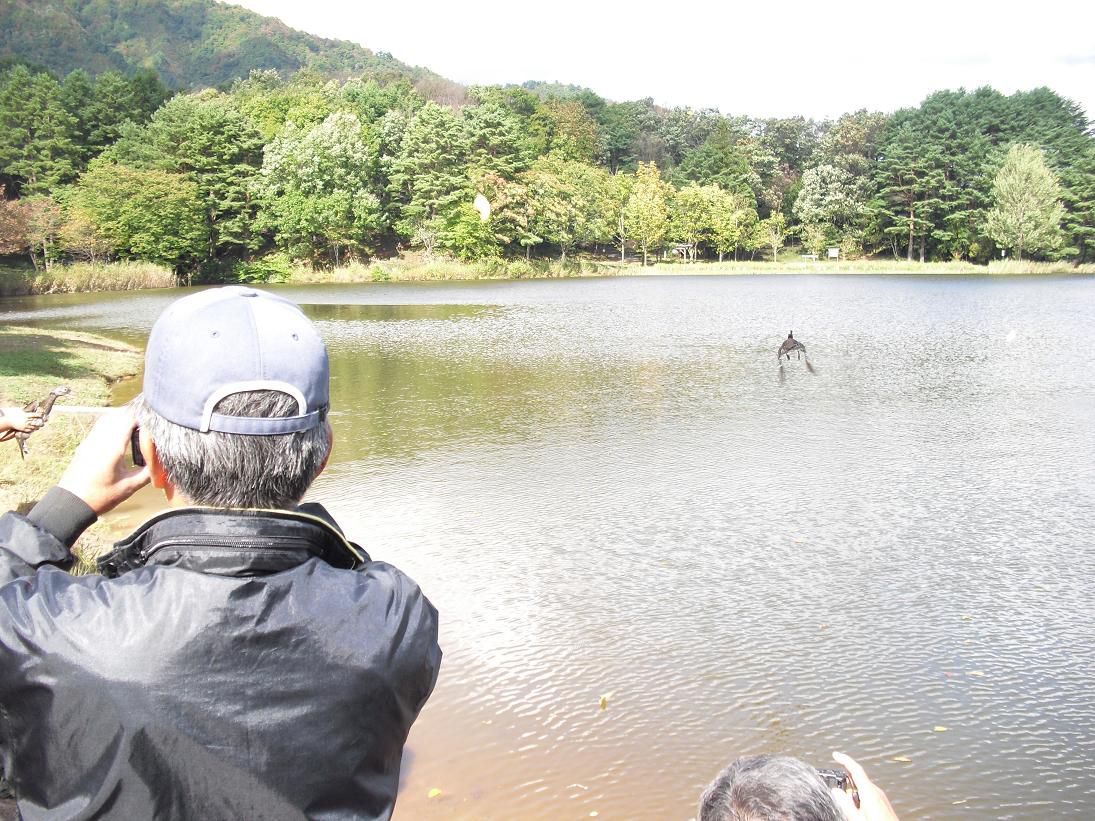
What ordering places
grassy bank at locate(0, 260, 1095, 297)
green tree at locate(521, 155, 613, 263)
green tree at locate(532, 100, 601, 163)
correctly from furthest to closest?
green tree at locate(532, 100, 601, 163) < green tree at locate(521, 155, 613, 263) < grassy bank at locate(0, 260, 1095, 297)

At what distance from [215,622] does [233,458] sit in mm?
230

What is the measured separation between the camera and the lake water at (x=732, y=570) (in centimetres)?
382

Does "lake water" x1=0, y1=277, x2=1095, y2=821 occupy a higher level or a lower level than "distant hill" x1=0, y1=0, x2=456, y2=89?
lower

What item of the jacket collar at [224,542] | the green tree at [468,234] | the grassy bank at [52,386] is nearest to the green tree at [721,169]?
the green tree at [468,234]

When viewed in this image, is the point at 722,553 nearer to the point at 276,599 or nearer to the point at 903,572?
the point at 903,572

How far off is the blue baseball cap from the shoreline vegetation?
36.3m

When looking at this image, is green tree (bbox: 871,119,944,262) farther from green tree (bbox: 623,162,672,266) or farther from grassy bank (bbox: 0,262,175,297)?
grassy bank (bbox: 0,262,175,297)

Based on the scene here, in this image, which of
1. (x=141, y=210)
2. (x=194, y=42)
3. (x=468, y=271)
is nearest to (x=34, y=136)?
(x=141, y=210)

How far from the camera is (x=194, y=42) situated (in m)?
152

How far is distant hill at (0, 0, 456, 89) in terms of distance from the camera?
123 m

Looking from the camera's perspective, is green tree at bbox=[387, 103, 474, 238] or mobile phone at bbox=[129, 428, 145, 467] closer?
mobile phone at bbox=[129, 428, 145, 467]

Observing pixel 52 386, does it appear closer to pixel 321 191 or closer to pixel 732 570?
pixel 732 570

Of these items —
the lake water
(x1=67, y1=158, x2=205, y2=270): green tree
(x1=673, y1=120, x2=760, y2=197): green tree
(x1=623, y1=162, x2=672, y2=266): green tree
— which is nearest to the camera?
the lake water

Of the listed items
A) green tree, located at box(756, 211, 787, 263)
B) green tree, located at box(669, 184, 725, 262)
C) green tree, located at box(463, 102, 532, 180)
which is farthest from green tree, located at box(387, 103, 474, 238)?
green tree, located at box(756, 211, 787, 263)
